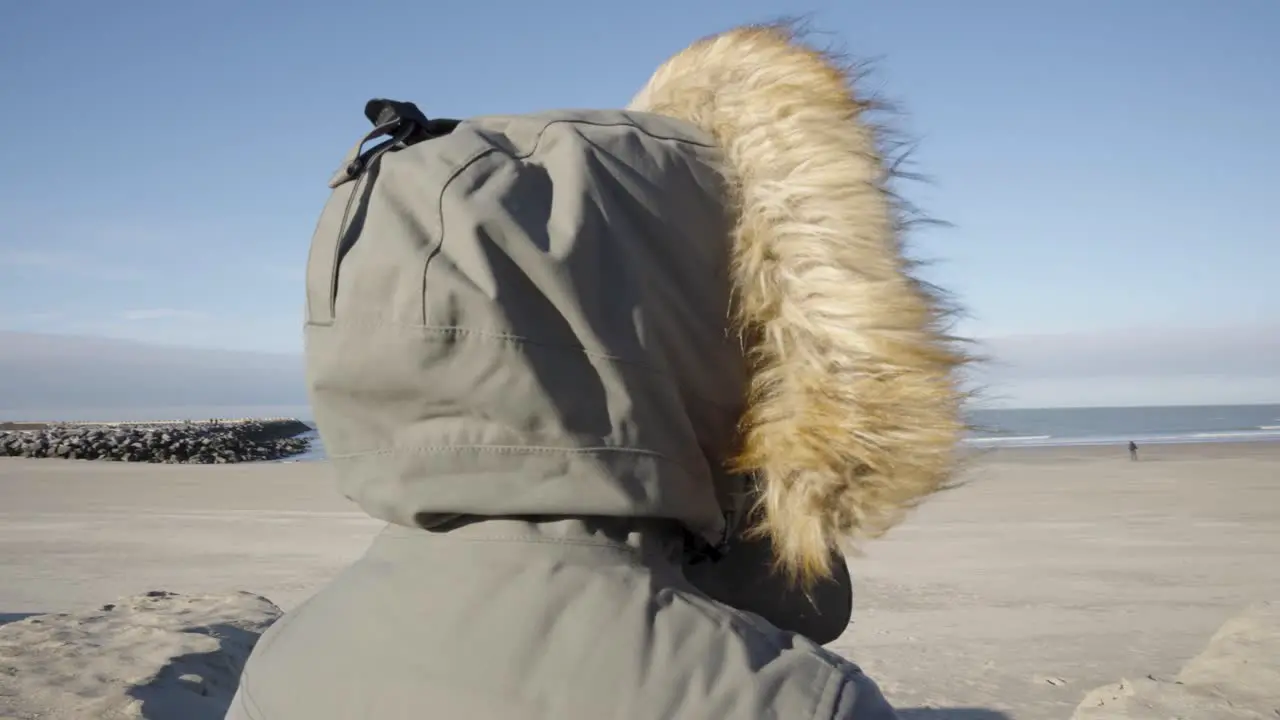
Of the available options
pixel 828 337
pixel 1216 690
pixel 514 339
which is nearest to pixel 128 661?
pixel 514 339

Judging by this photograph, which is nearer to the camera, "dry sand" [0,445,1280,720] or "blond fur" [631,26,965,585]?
"blond fur" [631,26,965,585]

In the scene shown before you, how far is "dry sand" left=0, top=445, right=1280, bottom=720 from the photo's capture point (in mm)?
5617

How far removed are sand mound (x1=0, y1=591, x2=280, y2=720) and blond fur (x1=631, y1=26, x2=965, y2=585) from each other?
3.51 m

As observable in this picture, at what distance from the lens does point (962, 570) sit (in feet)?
30.5

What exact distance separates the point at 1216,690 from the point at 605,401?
4024 mm

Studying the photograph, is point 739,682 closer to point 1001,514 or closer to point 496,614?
point 496,614

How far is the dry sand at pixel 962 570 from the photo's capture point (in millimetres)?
5617

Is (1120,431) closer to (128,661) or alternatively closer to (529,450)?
(128,661)

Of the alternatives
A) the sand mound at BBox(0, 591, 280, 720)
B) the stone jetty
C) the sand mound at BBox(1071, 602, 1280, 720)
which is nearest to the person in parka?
the sand mound at BBox(0, 591, 280, 720)

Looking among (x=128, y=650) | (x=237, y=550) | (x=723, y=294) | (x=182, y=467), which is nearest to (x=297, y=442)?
(x=182, y=467)

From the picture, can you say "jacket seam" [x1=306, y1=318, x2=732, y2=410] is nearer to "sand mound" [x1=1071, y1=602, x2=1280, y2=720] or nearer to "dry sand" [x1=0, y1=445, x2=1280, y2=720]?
"dry sand" [x1=0, y1=445, x2=1280, y2=720]

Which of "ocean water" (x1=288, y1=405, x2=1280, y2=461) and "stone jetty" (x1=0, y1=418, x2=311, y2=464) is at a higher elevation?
"stone jetty" (x1=0, y1=418, x2=311, y2=464)

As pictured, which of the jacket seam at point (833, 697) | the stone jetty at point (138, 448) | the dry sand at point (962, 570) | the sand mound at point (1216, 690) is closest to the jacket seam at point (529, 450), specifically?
the jacket seam at point (833, 697)

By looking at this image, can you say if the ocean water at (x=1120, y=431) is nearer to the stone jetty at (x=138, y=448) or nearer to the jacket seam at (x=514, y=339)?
the jacket seam at (x=514, y=339)
